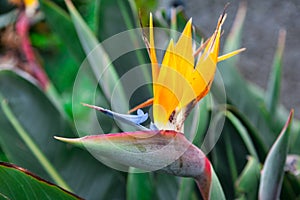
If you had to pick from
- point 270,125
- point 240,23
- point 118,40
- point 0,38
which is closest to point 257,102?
point 270,125

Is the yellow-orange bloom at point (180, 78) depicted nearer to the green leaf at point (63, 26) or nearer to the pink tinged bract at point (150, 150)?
the pink tinged bract at point (150, 150)

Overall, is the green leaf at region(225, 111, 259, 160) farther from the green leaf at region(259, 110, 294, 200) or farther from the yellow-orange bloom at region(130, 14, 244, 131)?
the yellow-orange bloom at region(130, 14, 244, 131)

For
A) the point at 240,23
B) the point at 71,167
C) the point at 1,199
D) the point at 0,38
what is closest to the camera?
the point at 1,199

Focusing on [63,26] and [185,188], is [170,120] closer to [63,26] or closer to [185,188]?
[185,188]

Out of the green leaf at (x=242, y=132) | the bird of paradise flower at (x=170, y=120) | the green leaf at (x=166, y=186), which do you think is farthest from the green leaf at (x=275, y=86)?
the bird of paradise flower at (x=170, y=120)

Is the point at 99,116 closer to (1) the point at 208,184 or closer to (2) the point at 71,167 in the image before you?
(2) the point at 71,167
